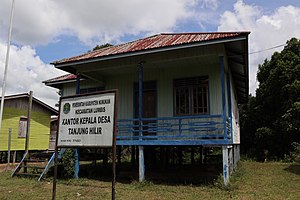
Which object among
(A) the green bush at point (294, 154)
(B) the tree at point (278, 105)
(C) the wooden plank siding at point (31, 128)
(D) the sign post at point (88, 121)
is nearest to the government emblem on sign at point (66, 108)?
(D) the sign post at point (88, 121)

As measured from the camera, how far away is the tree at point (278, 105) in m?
19.7

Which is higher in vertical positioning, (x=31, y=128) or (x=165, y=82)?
(x=165, y=82)

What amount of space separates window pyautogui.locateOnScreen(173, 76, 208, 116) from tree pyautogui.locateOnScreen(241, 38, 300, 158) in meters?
11.0

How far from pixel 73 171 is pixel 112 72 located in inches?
177

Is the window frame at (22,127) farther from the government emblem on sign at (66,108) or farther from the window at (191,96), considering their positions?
the government emblem on sign at (66,108)

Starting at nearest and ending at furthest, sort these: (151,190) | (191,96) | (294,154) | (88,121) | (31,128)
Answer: (88,121) < (151,190) < (191,96) < (294,154) < (31,128)

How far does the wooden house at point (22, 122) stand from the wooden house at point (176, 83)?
850 cm

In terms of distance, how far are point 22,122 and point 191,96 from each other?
526 inches

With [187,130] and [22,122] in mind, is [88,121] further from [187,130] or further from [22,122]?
[22,122]

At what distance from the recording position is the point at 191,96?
1084cm

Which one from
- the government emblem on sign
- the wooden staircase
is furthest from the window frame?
the government emblem on sign

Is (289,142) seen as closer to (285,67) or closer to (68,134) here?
(285,67)

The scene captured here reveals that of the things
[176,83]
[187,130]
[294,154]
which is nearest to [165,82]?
[176,83]

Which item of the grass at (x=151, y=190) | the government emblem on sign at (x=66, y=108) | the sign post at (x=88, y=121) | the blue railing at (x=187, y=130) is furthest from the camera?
the blue railing at (x=187, y=130)
